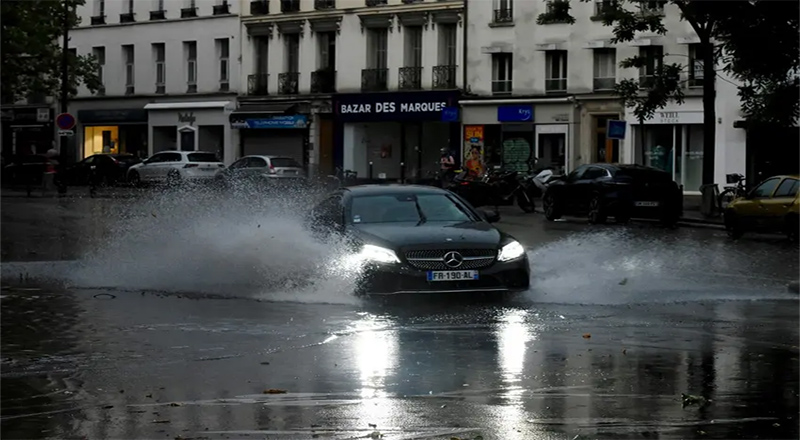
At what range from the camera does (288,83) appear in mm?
67062

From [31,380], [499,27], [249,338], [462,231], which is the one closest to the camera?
[31,380]

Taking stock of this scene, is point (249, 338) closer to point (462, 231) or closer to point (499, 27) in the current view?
point (462, 231)

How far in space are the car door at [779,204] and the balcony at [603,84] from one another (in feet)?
88.6

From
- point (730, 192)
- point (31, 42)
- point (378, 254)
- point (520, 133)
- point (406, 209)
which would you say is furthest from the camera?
point (520, 133)

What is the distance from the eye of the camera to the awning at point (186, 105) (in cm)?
6950

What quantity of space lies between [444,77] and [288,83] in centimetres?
933

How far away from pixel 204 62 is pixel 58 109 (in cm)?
1106

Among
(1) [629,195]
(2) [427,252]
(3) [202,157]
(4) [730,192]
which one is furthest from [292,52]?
(2) [427,252]

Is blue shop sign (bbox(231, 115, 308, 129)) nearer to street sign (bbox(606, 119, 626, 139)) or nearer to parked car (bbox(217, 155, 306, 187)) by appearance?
parked car (bbox(217, 155, 306, 187))

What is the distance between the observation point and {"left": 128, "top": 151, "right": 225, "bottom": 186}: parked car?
184 feet

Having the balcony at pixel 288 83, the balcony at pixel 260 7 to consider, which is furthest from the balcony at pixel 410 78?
the balcony at pixel 260 7

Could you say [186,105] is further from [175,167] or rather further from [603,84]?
[603,84]

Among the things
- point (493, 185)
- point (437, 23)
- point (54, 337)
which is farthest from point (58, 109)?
point (54, 337)

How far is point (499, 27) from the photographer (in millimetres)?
58938
